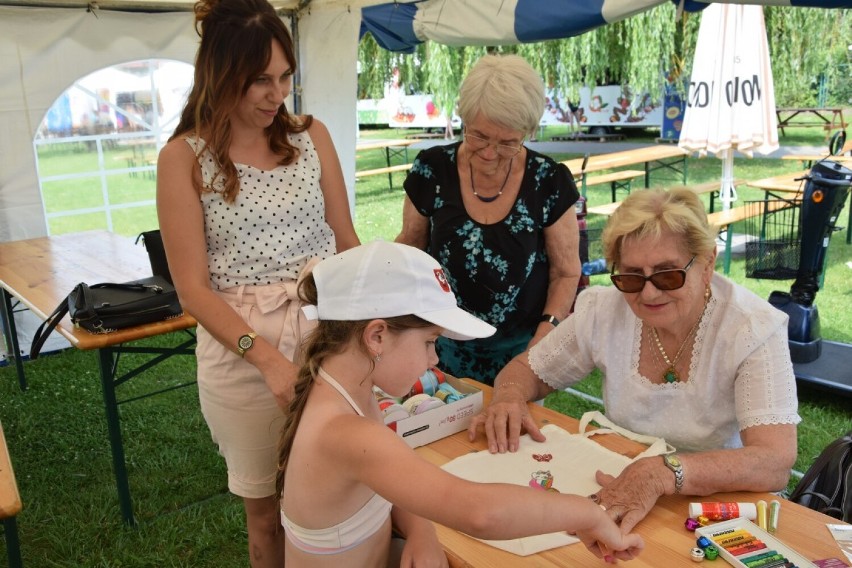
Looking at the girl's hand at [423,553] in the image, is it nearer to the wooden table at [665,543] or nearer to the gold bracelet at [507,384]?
the wooden table at [665,543]

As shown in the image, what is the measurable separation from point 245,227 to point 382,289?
0.73 meters

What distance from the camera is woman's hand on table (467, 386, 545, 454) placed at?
1.91m

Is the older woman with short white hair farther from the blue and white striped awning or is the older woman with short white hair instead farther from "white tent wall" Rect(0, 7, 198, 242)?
"white tent wall" Rect(0, 7, 198, 242)

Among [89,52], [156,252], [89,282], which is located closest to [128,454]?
[89,282]

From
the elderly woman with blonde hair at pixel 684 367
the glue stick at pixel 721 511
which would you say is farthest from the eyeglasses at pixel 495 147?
the glue stick at pixel 721 511

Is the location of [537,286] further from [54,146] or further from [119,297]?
[54,146]

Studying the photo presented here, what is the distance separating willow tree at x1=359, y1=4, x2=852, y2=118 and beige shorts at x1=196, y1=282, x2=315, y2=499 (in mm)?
7471

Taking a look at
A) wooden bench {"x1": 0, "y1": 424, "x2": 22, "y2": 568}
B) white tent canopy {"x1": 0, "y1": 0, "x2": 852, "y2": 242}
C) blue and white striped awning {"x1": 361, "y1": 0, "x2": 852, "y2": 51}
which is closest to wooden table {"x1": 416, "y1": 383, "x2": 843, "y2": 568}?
wooden bench {"x1": 0, "y1": 424, "x2": 22, "y2": 568}

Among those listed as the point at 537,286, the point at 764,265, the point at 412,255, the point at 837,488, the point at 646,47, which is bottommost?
the point at 764,265

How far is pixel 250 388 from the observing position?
196 cm

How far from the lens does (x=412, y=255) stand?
141cm

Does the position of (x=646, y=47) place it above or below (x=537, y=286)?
above

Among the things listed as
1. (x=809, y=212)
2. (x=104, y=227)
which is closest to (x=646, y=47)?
(x=809, y=212)

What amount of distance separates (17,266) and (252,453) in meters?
3.10
